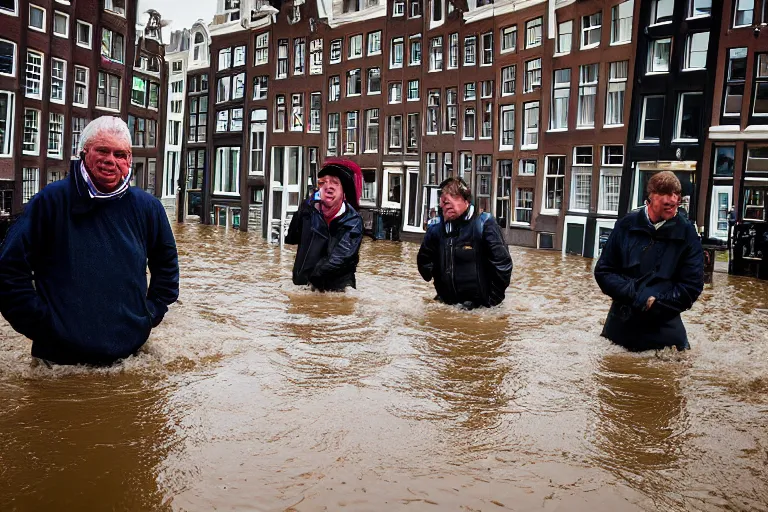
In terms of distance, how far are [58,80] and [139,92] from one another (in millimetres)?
2324

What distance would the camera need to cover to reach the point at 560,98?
21.8 m

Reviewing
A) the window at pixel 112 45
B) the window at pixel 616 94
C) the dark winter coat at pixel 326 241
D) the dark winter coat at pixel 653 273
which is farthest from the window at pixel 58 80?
the dark winter coat at pixel 653 273

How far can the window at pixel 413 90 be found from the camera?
26.4m

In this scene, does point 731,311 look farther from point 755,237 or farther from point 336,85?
point 336,85

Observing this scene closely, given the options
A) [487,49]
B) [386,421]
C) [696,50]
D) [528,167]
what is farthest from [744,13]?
[386,421]

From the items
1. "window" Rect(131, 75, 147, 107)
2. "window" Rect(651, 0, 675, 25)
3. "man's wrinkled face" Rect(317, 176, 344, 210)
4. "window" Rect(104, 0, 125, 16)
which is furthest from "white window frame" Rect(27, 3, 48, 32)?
"window" Rect(651, 0, 675, 25)

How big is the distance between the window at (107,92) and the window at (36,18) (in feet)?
5.43

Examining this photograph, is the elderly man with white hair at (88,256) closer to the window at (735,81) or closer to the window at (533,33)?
the window at (735,81)

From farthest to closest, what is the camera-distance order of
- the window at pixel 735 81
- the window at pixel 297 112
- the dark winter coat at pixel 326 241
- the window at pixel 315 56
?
the window at pixel 315 56
the window at pixel 297 112
the window at pixel 735 81
the dark winter coat at pixel 326 241

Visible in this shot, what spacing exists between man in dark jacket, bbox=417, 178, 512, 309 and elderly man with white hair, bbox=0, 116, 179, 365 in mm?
3765

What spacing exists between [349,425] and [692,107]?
15821mm

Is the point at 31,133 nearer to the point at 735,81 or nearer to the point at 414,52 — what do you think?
the point at 414,52

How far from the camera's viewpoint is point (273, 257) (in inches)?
653

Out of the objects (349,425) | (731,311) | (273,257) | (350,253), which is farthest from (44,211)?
(273,257)
